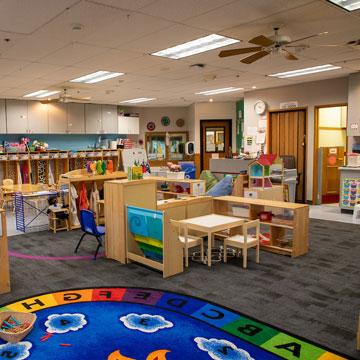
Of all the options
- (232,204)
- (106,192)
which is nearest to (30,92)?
(106,192)

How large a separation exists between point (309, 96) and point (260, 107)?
137 centimetres

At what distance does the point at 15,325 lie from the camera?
3.12 metres

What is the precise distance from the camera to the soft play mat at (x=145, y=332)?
2773 mm

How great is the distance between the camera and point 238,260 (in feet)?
16.3

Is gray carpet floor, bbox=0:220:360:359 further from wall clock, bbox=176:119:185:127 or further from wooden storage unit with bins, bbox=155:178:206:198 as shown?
wall clock, bbox=176:119:185:127

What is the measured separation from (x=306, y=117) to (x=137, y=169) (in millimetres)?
5559

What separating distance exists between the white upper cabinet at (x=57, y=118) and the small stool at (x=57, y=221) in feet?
15.7

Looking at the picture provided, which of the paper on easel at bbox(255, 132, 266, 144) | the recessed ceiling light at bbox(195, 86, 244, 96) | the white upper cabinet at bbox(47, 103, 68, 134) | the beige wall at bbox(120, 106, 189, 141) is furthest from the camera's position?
the beige wall at bbox(120, 106, 189, 141)

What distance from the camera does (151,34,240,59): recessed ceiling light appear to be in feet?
16.8

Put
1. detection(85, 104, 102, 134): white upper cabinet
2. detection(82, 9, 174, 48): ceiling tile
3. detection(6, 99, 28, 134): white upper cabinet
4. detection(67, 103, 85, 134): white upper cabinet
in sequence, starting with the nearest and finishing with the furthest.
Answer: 1. detection(82, 9, 174, 48): ceiling tile
2. detection(6, 99, 28, 134): white upper cabinet
3. detection(67, 103, 85, 134): white upper cabinet
4. detection(85, 104, 102, 134): white upper cabinet

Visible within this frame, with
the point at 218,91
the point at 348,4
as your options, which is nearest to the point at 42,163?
the point at 218,91

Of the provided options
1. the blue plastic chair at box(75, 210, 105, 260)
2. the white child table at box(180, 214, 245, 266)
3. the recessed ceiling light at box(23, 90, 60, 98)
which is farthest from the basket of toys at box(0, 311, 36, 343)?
the recessed ceiling light at box(23, 90, 60, 98)

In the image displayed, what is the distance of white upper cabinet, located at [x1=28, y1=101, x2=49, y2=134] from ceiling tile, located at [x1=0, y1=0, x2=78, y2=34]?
21.3 ft

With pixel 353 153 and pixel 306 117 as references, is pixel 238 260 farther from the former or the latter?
pixel 306 117
